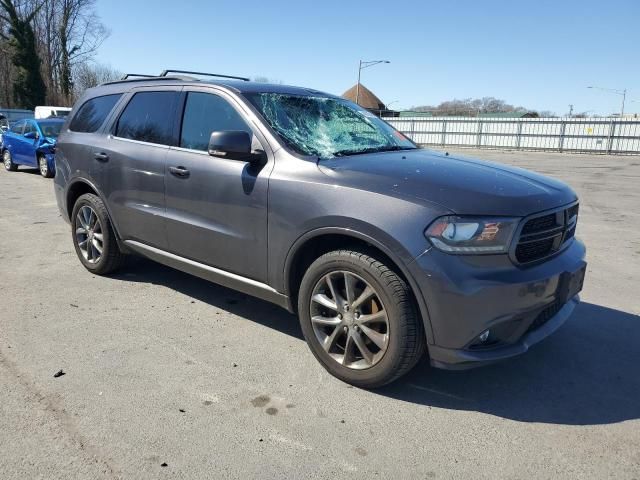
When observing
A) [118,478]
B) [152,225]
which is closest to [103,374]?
[118,478]

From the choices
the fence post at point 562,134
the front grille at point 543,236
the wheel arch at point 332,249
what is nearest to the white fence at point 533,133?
the fence post at point 562,134

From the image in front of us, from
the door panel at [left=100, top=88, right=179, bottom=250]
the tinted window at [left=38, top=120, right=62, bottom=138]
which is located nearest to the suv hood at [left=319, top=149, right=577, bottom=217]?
the door panel at [left=100, top=88, right=179, bottom=250]

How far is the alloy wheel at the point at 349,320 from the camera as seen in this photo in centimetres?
299

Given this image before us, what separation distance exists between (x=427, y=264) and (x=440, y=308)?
24 centimetres

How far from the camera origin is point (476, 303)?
264 cm

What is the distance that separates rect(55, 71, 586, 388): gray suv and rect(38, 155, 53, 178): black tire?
10380 millimetres

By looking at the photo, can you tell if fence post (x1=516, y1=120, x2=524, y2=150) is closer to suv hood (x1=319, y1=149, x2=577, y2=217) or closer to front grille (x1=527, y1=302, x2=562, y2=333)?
suv hood (x1=319, y1=149, x2=577, y2=217)

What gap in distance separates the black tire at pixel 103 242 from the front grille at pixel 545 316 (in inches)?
146

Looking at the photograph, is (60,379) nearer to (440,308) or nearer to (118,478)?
(118,478)

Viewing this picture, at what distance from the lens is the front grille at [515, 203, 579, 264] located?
281 cm

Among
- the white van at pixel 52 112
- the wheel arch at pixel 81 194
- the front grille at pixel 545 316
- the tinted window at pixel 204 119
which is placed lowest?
the front grille at pixel 545 316

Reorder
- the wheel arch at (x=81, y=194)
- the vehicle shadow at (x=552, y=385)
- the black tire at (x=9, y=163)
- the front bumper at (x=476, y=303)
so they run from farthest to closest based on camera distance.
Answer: the black tire at (x=9, y=163) → the wheel arch at (x=81, y=194) → the vehicle shadow at (x=552, y=385) → the front bumper at (x=476, y=303)

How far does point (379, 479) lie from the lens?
234 centimetres

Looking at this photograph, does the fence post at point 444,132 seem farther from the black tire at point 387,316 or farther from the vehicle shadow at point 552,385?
the black tire at point 387,316
